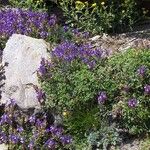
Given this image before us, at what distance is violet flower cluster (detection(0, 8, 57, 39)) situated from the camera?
24.3 feet

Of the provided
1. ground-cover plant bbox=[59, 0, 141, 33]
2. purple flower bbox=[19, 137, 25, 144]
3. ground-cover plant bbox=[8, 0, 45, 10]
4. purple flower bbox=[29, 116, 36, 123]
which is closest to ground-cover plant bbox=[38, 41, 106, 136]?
purple flower bbox=[29, 116, 36, 123]

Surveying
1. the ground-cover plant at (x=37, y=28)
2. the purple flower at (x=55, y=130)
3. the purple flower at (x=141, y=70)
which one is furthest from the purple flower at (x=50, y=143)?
the ground-cover plant at (x=37, y=28)

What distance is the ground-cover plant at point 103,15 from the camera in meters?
7.82

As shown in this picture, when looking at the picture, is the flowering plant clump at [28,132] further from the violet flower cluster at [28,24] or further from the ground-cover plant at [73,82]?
the violet flower cluster at [28,24]

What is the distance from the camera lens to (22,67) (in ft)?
22.0

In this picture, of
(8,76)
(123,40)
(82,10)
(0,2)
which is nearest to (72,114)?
(8,76)

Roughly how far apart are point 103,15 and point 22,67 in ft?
5.71

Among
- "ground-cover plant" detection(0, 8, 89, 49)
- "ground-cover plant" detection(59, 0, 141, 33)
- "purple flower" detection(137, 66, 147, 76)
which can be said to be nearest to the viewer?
"purple flower" detection(137, 66, 147, 76)

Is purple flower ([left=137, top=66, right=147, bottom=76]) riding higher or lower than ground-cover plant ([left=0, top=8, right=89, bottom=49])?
lower

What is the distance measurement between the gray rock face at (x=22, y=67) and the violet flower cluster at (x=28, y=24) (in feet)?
1.23

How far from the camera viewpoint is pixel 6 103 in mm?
6496

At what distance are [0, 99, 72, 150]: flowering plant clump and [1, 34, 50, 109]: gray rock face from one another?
0.16 metres

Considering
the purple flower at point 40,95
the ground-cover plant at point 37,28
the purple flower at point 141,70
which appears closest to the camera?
the purple flower at point 141,70

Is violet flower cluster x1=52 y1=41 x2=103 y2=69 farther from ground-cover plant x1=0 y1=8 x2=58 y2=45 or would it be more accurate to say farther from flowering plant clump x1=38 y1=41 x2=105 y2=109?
ground-cover plant x1=0 y1=8 x2=58 y2=45
